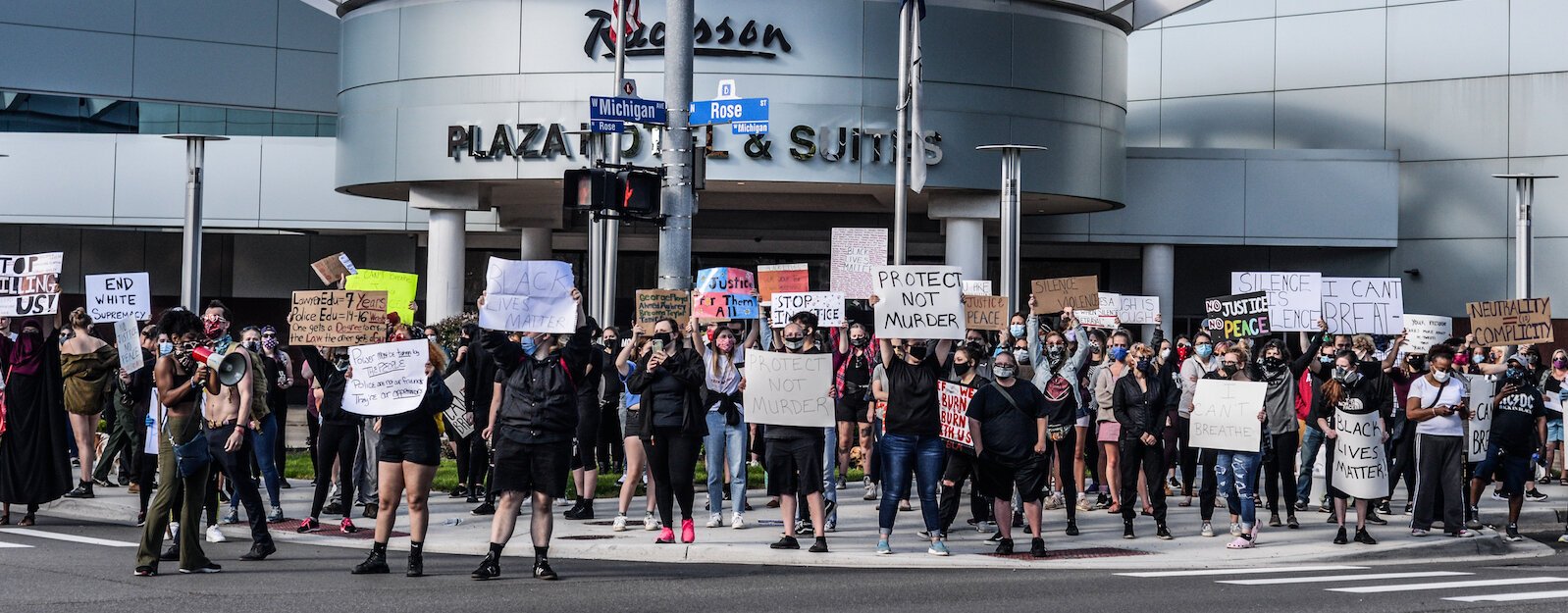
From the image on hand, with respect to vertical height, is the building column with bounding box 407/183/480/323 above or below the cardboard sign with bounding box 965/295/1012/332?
above

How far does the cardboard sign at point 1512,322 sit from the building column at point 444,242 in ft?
64.5

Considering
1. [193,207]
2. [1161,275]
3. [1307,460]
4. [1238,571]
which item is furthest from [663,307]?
[1161,275]

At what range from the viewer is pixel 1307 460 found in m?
16.6

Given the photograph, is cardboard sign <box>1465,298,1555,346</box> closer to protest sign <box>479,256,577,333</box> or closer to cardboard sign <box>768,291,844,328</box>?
cardboard sign <box>768,291,844,328</box>

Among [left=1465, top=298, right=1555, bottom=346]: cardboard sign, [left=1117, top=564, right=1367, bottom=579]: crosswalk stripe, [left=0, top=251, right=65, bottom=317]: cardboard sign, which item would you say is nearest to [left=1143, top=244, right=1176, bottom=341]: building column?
[left=1465, top=298, right=1555, bottom=346]: cardboard sign

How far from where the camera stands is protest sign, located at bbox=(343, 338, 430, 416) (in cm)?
1136

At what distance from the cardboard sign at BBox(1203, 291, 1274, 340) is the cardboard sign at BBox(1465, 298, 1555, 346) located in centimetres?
265

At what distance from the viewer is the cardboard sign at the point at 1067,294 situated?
766 inches

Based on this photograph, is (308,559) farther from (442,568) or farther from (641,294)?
(641,294)

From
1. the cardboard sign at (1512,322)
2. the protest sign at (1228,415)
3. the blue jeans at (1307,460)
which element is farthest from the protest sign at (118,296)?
the cardboard sign at (1512,322)

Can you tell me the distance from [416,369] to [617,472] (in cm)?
784

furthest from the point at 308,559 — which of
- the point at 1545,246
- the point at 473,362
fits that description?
the point at 1545,246

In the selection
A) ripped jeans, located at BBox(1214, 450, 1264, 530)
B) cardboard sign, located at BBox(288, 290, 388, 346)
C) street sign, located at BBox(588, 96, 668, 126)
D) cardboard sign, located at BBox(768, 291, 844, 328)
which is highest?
street sign, located at BBox(588, 96, 668, 126)

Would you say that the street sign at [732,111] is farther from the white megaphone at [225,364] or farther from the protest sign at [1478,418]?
the protest sign at [1478,418]
